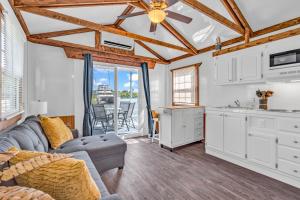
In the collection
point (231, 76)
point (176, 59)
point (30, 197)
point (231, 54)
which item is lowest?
point (30, 197)

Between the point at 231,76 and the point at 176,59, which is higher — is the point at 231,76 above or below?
below

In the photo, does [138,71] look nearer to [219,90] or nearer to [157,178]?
[219,90]

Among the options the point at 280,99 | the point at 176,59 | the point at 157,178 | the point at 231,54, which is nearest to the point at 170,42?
the point at 176,59

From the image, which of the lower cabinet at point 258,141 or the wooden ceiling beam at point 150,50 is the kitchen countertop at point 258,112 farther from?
the wooden ceiling beam at point 150,50

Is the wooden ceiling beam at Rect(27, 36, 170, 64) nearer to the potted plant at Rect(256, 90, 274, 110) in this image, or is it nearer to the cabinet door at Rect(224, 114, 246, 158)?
the cabinet door at Rect(224, 114, 246, 158)

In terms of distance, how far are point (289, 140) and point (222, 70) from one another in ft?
5.87

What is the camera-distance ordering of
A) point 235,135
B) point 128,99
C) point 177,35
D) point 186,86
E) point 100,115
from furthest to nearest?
point 128,99
point 186,86
point 100,115
point 177,35
point 235,135

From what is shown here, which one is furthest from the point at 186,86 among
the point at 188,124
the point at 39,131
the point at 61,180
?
the point at 61,180

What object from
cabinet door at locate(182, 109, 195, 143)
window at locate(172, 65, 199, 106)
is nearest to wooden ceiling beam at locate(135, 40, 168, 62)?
window at locate(172, 65, 199, 106)

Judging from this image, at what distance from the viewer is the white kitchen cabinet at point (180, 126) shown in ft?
12.5

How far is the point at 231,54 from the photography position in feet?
11.3

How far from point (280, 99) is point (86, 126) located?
167 inches

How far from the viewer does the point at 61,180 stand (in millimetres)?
903

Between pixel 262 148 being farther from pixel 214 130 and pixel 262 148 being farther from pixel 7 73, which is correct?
pixel 7 73
